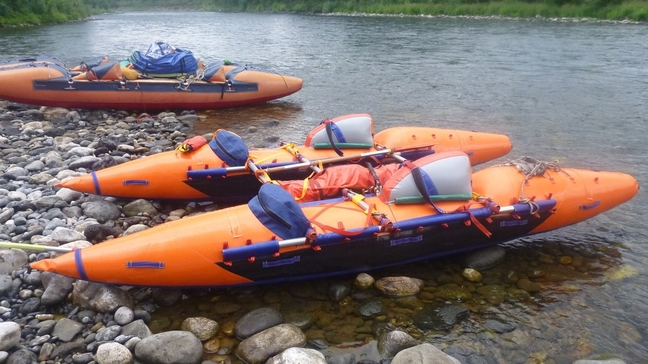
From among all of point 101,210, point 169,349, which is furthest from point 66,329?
point 101,210

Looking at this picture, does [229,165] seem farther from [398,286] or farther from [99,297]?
[398,286]

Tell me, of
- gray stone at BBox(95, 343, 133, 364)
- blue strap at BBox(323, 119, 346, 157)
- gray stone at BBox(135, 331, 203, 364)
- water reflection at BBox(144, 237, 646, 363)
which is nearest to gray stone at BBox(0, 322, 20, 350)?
gray stone at BBox(95, 343, 133, 364)

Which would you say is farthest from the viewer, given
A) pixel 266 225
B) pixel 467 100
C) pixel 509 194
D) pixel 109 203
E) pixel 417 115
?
pixel 467 100

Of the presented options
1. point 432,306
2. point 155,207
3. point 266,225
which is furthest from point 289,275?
point 155,207

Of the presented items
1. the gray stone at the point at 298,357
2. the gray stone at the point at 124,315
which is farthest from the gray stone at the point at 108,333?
the gray stone at the point at 298,357

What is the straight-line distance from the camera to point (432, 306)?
4969mm

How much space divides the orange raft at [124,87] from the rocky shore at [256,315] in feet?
16.7

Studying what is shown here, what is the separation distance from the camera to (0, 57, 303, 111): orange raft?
10492 mm

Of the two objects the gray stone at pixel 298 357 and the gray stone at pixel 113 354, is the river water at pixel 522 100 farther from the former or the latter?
the gray stone at pixel 113 354

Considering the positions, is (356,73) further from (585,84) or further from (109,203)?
(109,203)

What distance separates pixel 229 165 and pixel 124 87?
549cm

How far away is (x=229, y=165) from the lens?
22.3 ft

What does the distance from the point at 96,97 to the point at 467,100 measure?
891cm

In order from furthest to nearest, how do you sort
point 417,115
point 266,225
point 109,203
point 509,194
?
1. point 417,115
2. point 109,203
3. point 509,194
4. point 266,225
